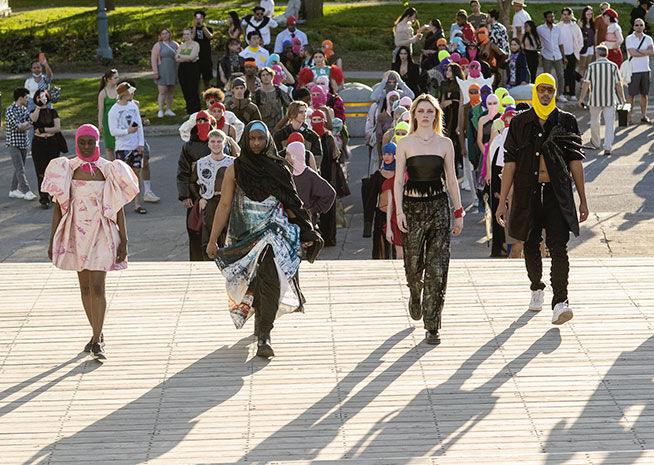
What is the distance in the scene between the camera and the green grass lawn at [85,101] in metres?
23.6

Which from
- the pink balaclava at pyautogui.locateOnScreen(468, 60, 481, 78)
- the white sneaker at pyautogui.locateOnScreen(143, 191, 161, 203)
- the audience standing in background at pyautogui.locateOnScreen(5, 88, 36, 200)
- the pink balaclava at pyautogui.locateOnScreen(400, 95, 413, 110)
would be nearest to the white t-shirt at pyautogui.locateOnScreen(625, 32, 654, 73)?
the pink balaclava at pyautogui.locateOnScreen(468, 60, 481, 78)

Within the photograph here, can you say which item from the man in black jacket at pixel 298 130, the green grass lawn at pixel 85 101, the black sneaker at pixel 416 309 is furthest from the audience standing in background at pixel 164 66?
the black sneaker at pixel 416 309

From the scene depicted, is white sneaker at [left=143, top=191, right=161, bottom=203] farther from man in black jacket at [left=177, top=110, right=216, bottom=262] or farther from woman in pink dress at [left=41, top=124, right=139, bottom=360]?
woman in pink dress at [left=41, top=124, right=139, bottom=360]

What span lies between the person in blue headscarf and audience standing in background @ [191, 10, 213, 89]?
15.7 metres

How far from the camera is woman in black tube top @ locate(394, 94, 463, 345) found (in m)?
8.64

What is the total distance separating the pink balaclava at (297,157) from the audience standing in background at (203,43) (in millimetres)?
12827

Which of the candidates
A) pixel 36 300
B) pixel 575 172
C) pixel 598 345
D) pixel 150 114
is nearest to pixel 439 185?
pixel 575 172

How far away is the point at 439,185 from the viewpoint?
876 centimetres

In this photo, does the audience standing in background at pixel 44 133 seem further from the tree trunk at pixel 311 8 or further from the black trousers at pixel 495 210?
the tree trunk at pixel 311 8

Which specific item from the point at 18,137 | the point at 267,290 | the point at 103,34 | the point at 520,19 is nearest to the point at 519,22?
the point at 520,19

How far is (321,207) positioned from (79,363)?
9.52 ft

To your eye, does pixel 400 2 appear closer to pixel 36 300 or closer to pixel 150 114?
pixel 150 114

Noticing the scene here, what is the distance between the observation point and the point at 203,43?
24.1 meters

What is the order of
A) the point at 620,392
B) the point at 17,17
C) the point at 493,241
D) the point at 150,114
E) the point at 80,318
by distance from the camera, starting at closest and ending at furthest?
the point at 620,392 → the point at 80,318 → the point at 493,241 → the point at 150,114 → the point at 17,17
